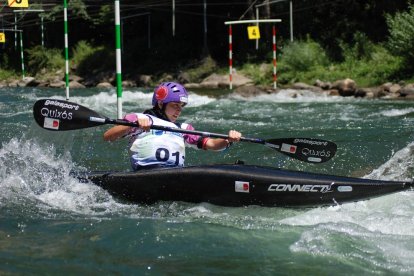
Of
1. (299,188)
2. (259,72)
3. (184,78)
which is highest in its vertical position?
(259,72)

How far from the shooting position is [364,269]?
372 cm

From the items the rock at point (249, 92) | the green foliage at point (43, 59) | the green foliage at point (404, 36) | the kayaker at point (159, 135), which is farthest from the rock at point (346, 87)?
the green foliage at point (43, 59)

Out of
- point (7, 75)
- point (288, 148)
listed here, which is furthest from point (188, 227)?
point (7, 75)

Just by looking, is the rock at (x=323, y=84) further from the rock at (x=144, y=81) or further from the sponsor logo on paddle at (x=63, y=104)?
the sponsor logo on paddle at (x=63, y=104)

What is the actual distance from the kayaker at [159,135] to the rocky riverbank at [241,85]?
11212 mm

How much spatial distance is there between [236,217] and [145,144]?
99cm

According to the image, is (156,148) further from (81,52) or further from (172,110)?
(81,52)

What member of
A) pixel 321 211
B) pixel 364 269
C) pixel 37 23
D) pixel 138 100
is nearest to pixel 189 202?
pixel 321 211

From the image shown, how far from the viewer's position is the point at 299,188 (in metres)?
5.04

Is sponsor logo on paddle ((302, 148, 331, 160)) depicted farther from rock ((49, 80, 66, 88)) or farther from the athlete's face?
rock ((49, 80, 66, 88))

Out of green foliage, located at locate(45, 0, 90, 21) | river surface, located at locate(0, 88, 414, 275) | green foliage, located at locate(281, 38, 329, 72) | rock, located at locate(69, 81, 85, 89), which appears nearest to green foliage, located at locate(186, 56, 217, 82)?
green foliage, located at locate(281, 38, 329, 72)

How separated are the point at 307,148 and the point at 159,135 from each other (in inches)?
51.8

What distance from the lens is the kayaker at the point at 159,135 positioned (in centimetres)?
532

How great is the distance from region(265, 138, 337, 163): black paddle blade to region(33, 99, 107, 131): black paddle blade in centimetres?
148
